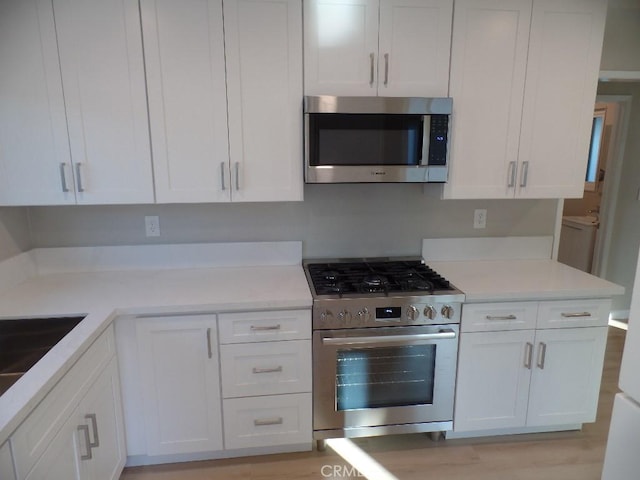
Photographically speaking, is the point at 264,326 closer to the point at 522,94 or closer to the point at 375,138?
the point at 375,138

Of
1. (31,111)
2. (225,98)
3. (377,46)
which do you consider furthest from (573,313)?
(31,111)

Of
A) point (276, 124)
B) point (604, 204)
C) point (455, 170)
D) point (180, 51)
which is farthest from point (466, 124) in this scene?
point (604, 204)

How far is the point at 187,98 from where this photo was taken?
1906mm

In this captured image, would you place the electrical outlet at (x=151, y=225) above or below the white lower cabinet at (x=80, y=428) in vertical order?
above

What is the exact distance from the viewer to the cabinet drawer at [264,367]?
74.6 inches

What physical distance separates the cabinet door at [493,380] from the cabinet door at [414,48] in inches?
50.7

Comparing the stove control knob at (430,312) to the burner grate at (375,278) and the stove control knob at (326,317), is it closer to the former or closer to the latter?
the burner grate at (375,278)

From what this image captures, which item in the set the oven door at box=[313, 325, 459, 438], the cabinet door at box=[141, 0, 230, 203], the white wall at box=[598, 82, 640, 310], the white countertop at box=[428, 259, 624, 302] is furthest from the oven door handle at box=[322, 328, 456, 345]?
the white wall at box=[598, 82, 640, 310]

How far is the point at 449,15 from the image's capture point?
77.7 inches

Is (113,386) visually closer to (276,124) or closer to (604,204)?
(276,124)

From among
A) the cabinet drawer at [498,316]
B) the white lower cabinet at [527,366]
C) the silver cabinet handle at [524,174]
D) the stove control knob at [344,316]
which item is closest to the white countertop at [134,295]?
the stove control knob at [344,316]

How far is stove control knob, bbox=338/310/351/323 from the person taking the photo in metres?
1.88

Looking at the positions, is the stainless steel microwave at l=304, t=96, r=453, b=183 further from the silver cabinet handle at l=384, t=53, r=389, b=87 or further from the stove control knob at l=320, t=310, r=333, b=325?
the stove control knob at l=320, t=310, r=333, b=325

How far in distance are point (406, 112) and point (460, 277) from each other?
94 cm
